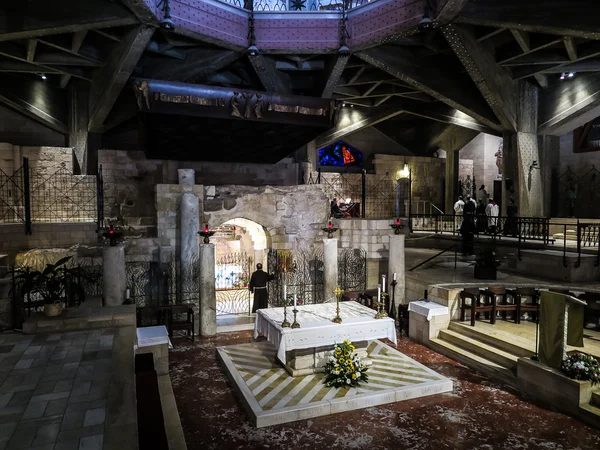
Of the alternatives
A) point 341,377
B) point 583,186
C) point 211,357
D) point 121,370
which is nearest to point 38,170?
point 211,357

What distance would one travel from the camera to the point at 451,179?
2347 centimetres

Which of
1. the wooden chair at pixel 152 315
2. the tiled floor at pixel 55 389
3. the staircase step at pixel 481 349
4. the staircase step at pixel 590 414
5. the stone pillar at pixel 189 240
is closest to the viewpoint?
the tiled floor at pixel 55 389

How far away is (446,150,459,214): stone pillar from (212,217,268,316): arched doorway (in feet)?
42.0

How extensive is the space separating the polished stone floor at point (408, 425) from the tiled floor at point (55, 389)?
156 centimetres

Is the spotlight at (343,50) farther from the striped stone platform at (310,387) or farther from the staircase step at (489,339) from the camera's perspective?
the striped stone platform at (310,387)

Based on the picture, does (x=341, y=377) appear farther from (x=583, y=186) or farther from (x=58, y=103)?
(x=583, y=186)

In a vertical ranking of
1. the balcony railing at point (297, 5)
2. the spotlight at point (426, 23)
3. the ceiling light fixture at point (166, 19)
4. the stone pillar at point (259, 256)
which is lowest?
the stone pillar at point (259, 256)

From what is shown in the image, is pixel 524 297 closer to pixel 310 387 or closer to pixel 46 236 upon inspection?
pixel 310 387

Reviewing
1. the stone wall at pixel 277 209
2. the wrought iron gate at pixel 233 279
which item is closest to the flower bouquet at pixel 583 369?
the stone wall at pixel 277 209

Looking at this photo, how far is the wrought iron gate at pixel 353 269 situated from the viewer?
41.3 feet

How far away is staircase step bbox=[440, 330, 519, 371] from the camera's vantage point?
745 cm

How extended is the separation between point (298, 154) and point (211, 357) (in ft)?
39.0

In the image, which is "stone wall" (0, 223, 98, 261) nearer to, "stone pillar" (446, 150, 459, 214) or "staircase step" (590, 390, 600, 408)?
"staircase step" (590, 390, 600, 408)

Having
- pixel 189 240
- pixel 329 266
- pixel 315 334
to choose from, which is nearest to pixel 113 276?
pixel 189 240
